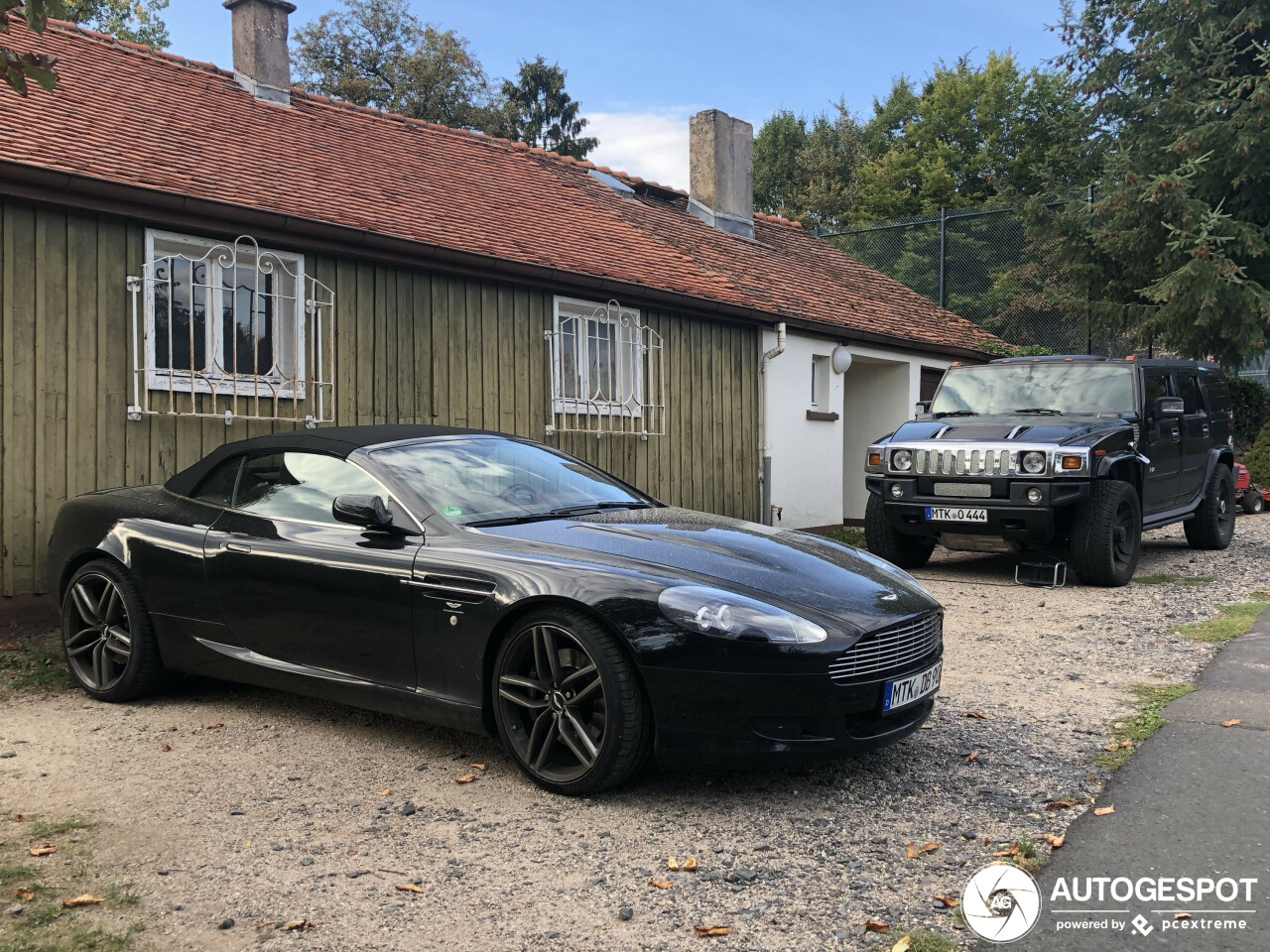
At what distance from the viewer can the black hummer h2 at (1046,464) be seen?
28.2ft

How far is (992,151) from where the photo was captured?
36.9 meters

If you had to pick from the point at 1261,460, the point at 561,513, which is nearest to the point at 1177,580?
the point at 561,513

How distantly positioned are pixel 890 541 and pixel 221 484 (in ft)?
20.6

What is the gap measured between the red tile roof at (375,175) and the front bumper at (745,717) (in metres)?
5.71

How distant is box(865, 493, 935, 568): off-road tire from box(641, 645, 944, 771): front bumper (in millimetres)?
6184

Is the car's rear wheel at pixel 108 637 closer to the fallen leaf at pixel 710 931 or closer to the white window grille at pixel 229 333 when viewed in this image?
the white window grille at pixel 229 333

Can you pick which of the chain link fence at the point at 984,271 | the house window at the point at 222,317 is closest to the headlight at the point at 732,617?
the house window at the point at 222,317

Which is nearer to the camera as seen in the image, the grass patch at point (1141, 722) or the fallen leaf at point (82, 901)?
the fallen leaf at point (82, 901)

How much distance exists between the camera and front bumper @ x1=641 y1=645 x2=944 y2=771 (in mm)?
3604

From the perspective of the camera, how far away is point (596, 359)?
11031 mm

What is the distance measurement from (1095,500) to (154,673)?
7.02m

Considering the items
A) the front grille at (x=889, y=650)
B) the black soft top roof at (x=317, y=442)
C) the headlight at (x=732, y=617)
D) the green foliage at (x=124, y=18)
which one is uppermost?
the green foliage at (x=124, y=18)

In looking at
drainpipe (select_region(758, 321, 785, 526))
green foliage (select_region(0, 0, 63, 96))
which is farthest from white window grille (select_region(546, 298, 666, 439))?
green foliage (select_region(0, 0, 63, 96))

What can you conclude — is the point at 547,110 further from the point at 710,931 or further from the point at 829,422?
the point at 710,931
